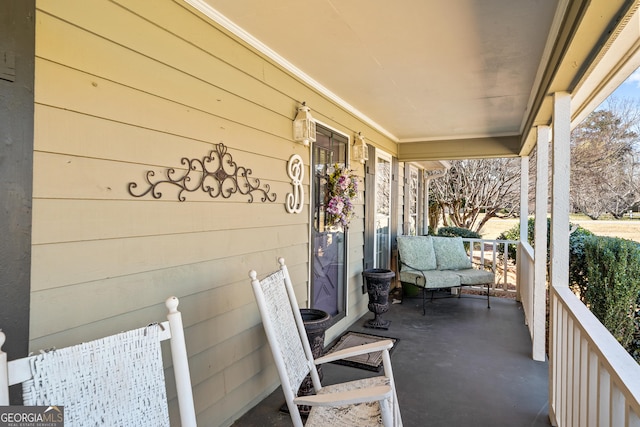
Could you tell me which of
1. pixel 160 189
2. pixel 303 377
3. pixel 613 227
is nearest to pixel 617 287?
pixel 613 227

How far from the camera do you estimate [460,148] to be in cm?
550

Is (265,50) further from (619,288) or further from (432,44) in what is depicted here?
(619,288)

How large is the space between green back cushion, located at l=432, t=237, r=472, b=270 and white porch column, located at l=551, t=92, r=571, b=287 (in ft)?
10.1

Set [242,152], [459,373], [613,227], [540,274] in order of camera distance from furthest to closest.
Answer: [613,227] < [540,274] < [459,373] < [242,152]

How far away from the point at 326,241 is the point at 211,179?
171 cm

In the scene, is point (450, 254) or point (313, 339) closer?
point (313, 339)

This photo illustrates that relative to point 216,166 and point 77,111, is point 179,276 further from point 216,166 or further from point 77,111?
point 77,111

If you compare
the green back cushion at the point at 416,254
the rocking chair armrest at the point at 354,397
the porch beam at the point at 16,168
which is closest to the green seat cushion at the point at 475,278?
the green back cushion at the point at 416,254

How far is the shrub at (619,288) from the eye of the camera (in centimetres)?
330

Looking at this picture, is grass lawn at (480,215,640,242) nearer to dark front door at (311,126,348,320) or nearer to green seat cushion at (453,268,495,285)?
green seat cushion at (453,268,495,285)

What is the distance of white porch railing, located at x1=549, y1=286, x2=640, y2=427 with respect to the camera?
1.13m

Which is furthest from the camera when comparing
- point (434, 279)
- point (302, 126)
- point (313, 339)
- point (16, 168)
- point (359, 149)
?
point (434, 279)

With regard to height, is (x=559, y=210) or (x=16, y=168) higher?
(x=16, y=168)

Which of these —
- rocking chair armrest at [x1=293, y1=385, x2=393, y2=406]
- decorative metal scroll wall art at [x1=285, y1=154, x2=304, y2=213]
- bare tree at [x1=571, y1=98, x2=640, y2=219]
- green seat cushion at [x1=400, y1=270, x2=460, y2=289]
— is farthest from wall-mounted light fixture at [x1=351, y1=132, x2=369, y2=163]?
rocking chair armrest at [x1=293, y1=385, x2=393, y2=406]
